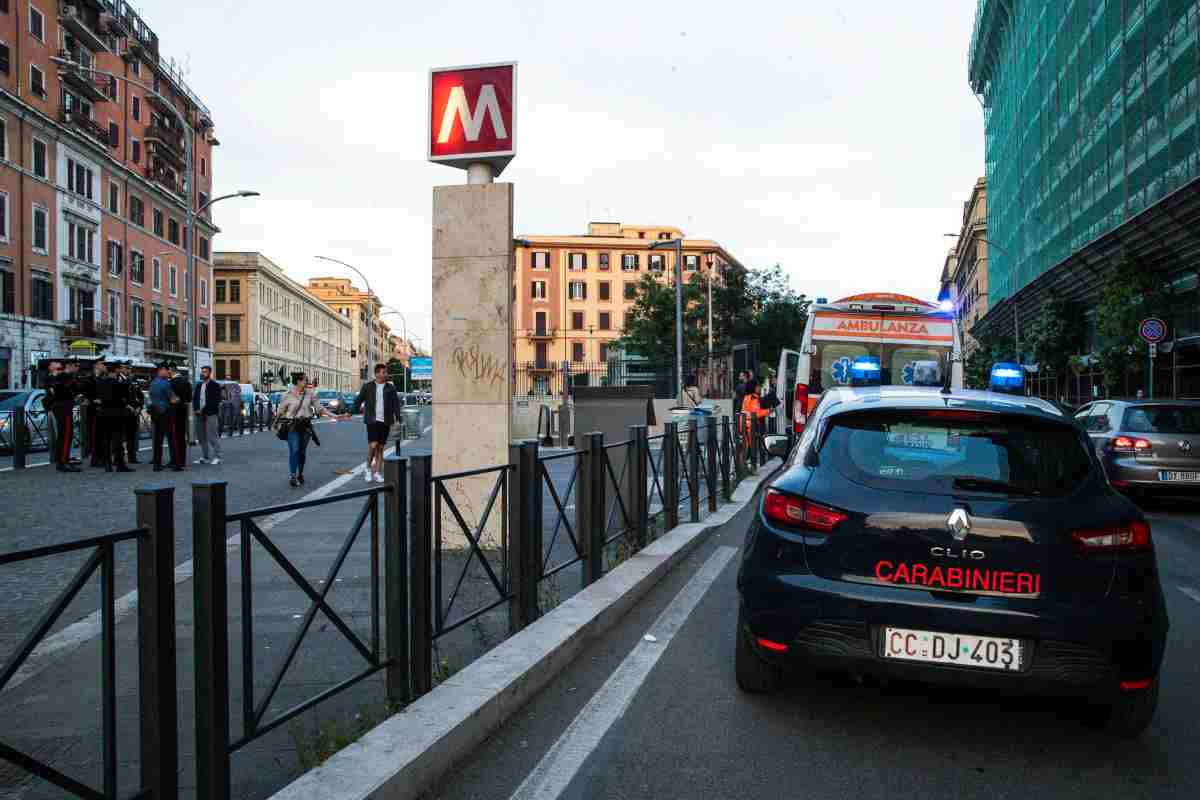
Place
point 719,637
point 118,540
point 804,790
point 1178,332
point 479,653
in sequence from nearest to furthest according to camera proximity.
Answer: point 118,540 < point 804,790 < point 479,653 < point 719,637 < point 1178,332

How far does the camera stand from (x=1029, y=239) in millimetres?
46438

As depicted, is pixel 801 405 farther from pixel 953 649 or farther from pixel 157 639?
pixel 157 639

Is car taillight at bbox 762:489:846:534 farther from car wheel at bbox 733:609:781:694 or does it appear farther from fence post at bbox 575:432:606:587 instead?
fence post at bbox 575:432:606:587

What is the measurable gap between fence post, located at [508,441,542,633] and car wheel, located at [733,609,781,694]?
1.34 m

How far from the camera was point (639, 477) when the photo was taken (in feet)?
28.2

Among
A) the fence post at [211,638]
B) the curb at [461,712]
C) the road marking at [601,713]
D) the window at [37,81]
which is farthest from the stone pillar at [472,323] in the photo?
the window at [37,81]

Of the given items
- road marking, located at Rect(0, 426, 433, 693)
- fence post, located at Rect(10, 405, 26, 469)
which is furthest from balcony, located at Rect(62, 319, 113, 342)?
road marking, located at Rect(0, 426, 433, 693)

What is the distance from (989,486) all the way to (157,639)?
3.15m

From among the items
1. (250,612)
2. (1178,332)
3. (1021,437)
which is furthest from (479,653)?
(1178,332)

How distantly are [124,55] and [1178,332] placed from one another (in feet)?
166

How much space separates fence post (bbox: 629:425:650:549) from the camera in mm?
8510

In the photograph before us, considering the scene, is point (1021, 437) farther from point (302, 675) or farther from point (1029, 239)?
point (1029, 239)

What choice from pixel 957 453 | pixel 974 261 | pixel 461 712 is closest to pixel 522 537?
pixel 461 712

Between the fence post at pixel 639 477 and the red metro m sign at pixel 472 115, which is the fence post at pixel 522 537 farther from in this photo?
the red metro m sign at pixel 472 115
